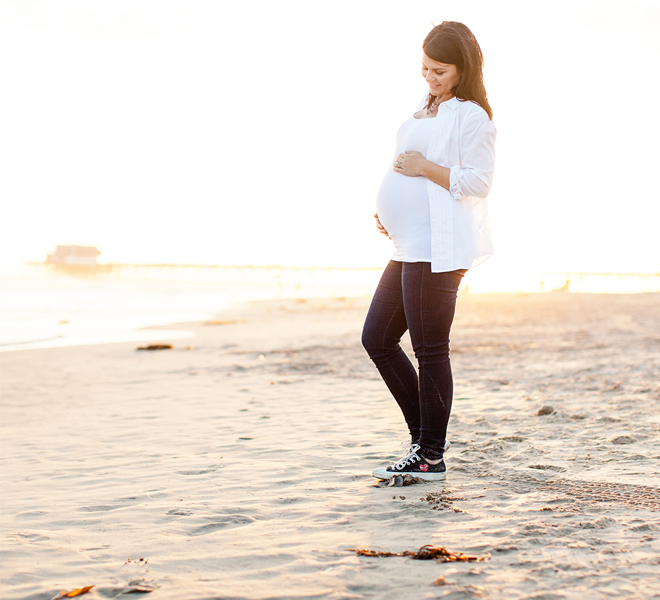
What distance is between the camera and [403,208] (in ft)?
8.29

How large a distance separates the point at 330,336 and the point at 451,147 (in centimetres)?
814

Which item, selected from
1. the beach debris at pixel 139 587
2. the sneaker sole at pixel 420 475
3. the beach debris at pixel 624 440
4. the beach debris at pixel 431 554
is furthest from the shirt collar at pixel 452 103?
the beach debris at pixel 139 587

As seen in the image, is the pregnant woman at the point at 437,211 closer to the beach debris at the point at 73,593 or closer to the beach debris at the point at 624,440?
the beach debris at the point at 624,440

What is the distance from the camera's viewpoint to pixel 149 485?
104 inches

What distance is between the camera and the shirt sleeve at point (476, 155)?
7.82 ft

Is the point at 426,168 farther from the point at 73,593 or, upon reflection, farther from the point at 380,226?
the point at 73,593

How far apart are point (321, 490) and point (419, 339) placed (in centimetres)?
72

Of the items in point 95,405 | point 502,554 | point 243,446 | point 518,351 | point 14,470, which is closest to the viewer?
point 502,554

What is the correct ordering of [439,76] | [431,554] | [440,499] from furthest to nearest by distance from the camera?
[439,76], [440,499], [431,554]

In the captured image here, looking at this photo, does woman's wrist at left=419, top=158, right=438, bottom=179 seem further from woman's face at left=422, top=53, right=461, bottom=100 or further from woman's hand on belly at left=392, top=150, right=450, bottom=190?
woman's face at left=422, top=53, right=461, bottom=100

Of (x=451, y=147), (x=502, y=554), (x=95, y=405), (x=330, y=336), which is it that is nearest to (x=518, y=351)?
(x=330, y=336)

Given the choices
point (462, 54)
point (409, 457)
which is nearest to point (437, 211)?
point (462, 54)

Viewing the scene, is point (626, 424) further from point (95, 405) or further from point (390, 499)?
point (95, 405)

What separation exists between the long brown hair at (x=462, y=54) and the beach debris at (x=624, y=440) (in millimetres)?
1742
